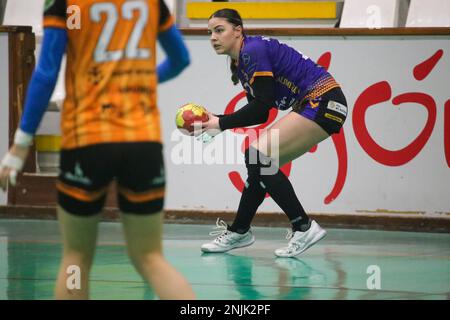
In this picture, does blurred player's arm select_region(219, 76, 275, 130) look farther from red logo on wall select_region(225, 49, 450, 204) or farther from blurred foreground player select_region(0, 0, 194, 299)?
blurred foreground player select_region(0, 0, 194, 299)

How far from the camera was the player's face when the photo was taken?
7848 mm

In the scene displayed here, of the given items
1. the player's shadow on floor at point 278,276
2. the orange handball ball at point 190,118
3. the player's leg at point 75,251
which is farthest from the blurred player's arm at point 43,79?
the orange handball ball at point 190,118

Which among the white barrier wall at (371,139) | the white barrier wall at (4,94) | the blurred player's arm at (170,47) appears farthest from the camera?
the white barrier wall at (4,94)

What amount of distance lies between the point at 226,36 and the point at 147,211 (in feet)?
12.8

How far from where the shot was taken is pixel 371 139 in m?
9.80

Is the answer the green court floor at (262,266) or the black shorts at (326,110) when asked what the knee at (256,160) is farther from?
the green court floor at (262,266)

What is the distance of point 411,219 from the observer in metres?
9.79

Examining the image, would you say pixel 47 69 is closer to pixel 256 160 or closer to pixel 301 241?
pixel 256 160

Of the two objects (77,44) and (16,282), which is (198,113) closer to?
(16,282)

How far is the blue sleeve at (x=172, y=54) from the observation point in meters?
4.45

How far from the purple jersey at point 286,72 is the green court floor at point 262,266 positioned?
1354 millimetres

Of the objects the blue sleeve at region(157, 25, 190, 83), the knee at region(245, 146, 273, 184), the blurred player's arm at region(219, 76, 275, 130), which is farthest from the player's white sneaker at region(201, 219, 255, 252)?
the blue sleeve at region(157, 25, 190, 83)
